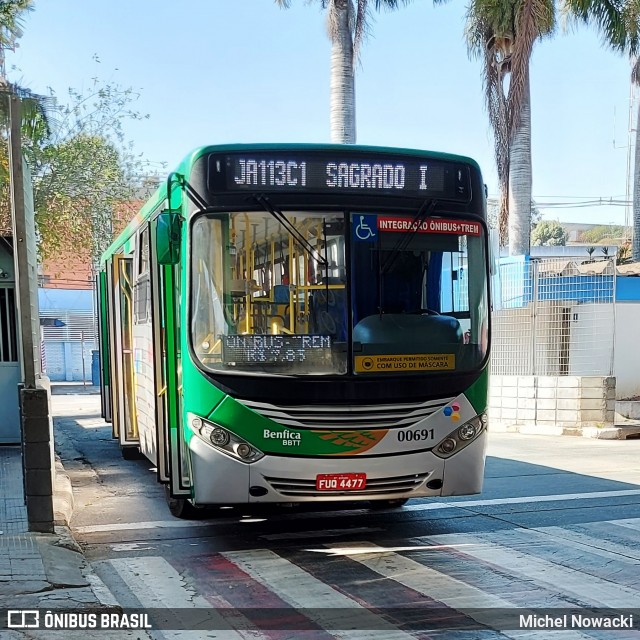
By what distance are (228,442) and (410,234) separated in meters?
2.24

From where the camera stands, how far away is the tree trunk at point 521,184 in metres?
20.2

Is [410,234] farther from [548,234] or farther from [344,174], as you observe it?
[548,234]

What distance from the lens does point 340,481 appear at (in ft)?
20.9

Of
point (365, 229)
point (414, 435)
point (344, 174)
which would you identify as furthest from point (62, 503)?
point (344, 174)

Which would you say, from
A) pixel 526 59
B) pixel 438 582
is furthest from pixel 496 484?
pixel 526 59

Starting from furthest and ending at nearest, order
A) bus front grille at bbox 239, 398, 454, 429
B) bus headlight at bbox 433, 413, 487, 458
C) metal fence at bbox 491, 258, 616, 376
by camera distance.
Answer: metal fence at bbox 491, 258, 616, 376 → bus headlight at bbox 433, 413, 487, 458 → bus front grille at bbox 239, 398, 454, 429

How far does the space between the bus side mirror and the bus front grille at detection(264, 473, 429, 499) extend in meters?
1.91

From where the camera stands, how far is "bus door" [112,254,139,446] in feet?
33.7

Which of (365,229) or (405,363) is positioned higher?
(365,229)

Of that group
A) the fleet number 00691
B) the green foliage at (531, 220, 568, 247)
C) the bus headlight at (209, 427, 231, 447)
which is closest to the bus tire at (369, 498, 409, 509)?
the fleet number 00691

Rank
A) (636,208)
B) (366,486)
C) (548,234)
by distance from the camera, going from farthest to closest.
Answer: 1. (548,234)
2. (636,208)
3. (366,486)

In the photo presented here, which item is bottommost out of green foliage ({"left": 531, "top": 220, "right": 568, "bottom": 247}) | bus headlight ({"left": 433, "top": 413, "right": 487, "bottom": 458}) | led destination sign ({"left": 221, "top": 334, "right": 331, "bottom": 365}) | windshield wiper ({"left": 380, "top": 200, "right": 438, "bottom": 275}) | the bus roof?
bus headlight ({"left": 433, "top": 413, "right": 487, "bottom": 458})

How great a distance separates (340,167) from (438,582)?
332cm

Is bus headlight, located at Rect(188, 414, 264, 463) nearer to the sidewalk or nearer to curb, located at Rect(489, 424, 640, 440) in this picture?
the sidewalk
